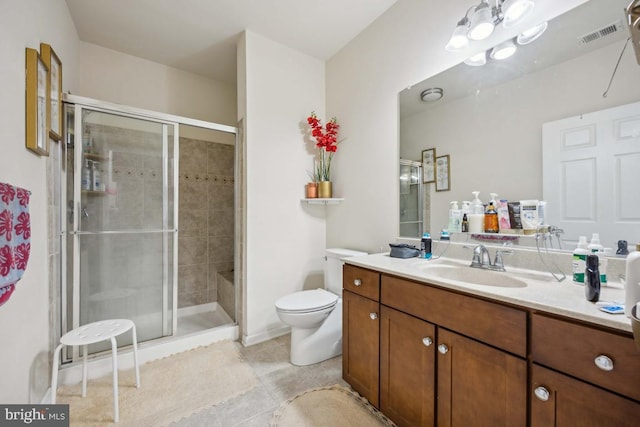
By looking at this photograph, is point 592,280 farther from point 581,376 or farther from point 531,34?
point 531,34

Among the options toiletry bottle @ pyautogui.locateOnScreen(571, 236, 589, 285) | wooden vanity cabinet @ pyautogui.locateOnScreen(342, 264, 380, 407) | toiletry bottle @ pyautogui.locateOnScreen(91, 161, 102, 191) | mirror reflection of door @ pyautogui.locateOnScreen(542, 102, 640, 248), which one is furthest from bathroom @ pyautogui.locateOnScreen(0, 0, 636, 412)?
toiletry bottle @ pyautogui.locateOnScreen(571, 236, 589, 285)

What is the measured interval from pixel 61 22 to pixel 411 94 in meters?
2.56

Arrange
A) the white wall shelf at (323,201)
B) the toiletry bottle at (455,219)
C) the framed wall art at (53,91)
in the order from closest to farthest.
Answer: the framed wall art at (53,91) < the toiletry bottle at (455,219) < the white wall shelf at (323,201)

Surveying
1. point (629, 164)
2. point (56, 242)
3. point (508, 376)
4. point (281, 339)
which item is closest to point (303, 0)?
point (629, 164)

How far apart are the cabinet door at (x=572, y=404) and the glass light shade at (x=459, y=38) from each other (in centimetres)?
167

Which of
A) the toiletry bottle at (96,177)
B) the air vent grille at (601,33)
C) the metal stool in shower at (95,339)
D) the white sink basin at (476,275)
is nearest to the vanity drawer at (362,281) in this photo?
the white sink basin at (476,275)

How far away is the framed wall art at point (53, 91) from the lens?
4.83ft

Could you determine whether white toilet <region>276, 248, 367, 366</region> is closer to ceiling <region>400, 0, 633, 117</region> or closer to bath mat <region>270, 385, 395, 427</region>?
bath mat <region>270, 385, 395, 427</region>

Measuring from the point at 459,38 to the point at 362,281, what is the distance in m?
1.54

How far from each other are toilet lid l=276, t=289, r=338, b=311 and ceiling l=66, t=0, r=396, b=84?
2.27m

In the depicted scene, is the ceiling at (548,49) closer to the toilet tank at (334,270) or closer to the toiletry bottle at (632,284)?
the toiletry bottle at (632,284)

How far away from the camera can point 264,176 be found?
2361 millimetres

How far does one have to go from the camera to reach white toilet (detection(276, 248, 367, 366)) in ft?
6.00

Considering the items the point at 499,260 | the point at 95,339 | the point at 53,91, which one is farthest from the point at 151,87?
the point at 499,260
